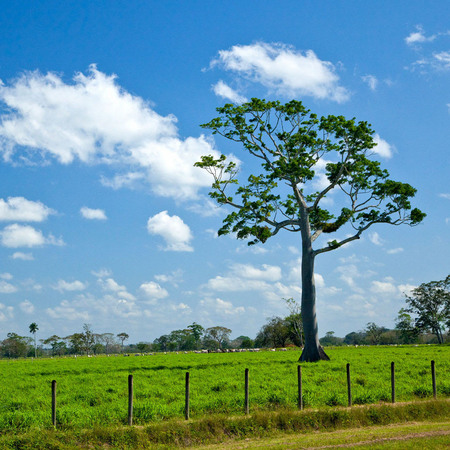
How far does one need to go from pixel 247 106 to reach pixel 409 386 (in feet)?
83.1

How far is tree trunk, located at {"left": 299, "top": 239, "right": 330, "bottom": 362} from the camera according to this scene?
36844 mm

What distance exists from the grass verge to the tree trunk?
767 inches

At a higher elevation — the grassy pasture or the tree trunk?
the tree trunk

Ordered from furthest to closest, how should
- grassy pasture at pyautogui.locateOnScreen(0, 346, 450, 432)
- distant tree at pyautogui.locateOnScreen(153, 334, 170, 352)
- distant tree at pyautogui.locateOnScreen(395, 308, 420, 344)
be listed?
distant tree at pyautogui.locateOnScreen(153, 334, 170, 352)
distant tree at pyautogui.locateOnScreen(395, 308, 420, 344)
grassy pasture at pyautogui.locateOnScreen(0, 346, 450, 432)

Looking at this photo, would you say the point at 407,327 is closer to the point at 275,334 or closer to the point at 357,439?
the point at 275,334

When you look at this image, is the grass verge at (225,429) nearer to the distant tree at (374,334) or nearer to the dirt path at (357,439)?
the dirt path at (357,439)

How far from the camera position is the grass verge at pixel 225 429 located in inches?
502

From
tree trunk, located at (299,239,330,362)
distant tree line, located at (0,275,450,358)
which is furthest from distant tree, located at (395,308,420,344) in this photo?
tree trunk, located at (299,239,330,362)

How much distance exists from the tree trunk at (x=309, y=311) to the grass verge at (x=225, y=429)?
19.5m

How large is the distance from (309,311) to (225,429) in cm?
2402

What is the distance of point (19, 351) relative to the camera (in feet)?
473

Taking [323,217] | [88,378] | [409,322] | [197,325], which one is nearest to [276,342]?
[409,322]

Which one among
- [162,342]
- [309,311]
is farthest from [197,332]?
[309,311]

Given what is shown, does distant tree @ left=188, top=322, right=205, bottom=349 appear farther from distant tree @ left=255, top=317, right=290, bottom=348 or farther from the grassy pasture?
the grassy pasture
